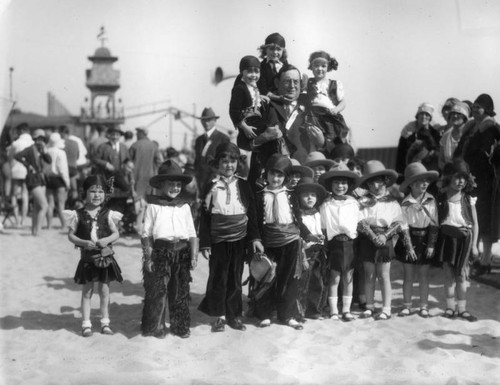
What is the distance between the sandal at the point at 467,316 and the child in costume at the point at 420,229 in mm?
314

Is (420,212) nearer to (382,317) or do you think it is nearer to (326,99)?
(382,317)

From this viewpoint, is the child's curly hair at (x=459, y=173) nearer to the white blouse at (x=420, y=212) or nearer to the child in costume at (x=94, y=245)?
the white blouse at (x=420, y=212)

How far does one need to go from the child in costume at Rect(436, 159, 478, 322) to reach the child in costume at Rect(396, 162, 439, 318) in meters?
0.10

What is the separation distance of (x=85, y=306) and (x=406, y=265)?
292cm

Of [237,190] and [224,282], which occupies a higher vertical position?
[237,190]

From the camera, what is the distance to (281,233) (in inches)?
241

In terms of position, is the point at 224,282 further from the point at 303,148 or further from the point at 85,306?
the point at 303,148

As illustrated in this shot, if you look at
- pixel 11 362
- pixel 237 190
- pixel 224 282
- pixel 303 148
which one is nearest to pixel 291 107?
pixel 303 148

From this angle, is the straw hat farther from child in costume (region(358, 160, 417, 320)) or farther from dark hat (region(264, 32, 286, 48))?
dark hat (region(264, 32, 286, 48))

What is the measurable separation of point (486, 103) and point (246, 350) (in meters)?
3.96

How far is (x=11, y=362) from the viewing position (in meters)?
5.08

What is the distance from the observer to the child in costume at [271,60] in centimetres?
681

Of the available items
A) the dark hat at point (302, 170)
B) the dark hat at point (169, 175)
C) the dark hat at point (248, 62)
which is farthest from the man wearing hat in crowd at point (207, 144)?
the dark hat at point (169, 175)

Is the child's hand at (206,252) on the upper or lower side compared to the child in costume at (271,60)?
lower
